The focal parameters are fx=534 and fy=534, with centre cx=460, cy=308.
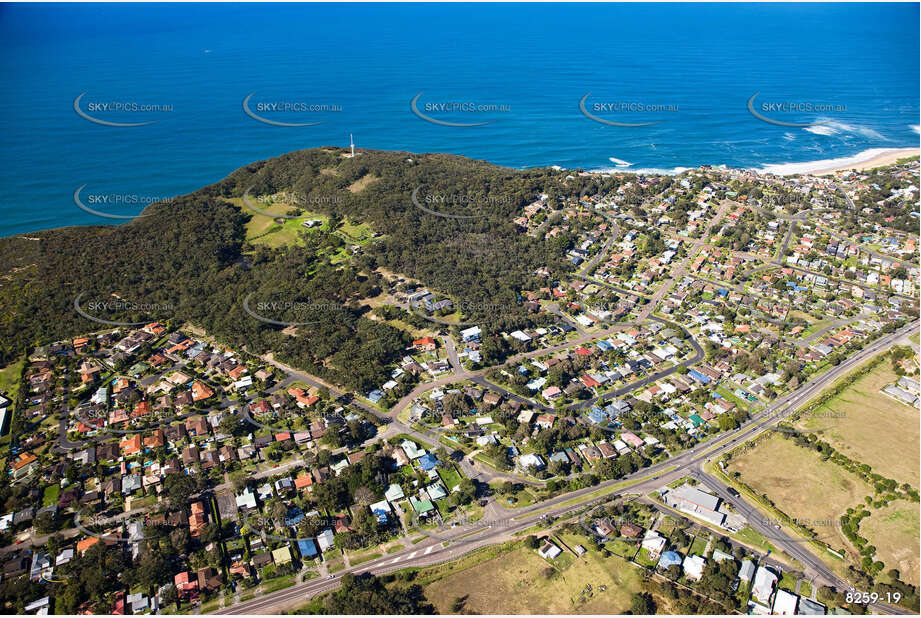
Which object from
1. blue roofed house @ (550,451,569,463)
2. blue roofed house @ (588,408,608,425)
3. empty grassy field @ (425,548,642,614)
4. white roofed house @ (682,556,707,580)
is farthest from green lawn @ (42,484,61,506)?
white roofed house @ (682,556,707,580)

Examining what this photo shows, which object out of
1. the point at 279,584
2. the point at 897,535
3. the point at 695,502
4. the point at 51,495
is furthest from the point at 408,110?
the point at 897,535

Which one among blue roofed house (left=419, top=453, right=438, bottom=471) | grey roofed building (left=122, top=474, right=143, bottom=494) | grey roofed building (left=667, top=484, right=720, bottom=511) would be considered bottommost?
grey roofed building (left=122, top=474, right=143, bottom=494)

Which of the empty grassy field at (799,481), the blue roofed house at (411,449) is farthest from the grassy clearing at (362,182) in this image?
the empty grassy field at (799,481)

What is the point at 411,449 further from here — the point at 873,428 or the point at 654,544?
the point at 873,428

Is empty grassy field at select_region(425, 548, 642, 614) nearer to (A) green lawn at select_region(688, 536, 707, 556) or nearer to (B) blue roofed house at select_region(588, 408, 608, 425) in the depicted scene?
(A) green lawn at select_region(688, 536, 707, 556)

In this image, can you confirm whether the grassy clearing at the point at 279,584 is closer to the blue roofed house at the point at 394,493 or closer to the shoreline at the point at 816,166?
the blue roofed house at the point at 394,493

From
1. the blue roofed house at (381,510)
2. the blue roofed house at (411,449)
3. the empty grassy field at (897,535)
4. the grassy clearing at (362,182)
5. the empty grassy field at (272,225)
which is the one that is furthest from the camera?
the grassy clearing at (362,182)
